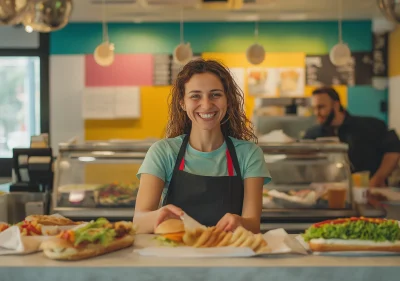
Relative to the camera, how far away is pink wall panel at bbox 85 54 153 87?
8.70 metres

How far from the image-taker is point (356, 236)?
204cm

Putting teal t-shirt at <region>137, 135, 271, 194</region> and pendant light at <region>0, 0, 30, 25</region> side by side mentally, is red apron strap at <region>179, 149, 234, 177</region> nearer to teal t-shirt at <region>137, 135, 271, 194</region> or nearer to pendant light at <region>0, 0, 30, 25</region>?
teal t-shirt at <region>137, 135, 271, 194</region>

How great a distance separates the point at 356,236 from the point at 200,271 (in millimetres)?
538

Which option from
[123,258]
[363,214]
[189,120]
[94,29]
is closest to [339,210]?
[363,214]

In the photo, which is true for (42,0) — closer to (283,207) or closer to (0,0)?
(0,0)

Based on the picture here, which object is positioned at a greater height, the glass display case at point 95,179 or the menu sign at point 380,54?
the menu sign at point 380,54

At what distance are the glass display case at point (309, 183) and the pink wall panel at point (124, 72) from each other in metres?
4.66

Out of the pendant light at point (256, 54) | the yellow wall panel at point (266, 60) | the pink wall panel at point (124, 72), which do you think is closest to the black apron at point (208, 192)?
the pendant light at point (256, 54)

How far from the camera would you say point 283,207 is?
4195 millimetres

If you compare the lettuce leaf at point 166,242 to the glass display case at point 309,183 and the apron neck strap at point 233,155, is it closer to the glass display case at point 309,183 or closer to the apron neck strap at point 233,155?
the apron neck strap at point 233,155

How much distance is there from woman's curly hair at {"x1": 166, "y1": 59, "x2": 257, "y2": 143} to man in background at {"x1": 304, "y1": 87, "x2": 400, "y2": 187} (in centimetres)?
278

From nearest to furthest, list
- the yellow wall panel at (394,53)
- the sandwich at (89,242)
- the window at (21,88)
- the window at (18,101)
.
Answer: the sandwich at (89,242) < the yellow wall panel at (394,53) < the window at (21,88) < the window at (18,101)

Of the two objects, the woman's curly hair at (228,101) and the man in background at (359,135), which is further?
the man in background at (359,135)

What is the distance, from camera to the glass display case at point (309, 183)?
13.6 ft
